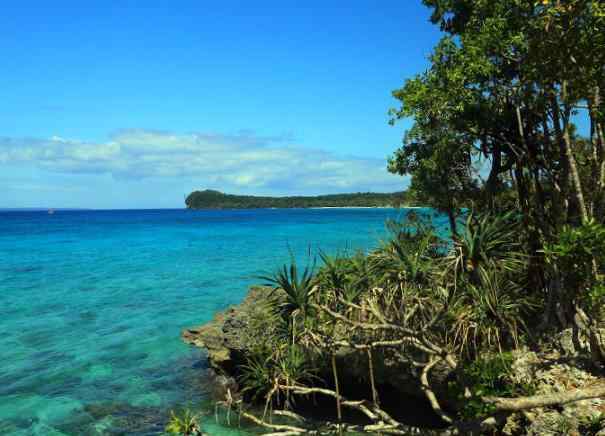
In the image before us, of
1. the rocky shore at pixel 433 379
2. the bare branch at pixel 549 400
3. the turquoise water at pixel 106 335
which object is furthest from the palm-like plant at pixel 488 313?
the turquoise water at pixel 106 335

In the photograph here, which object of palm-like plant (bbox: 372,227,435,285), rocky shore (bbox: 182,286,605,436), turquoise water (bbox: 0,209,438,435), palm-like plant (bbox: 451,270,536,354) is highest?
palm-like plant (bbox: 372,227,435,285)

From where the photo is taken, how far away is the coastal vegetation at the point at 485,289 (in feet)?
27.7

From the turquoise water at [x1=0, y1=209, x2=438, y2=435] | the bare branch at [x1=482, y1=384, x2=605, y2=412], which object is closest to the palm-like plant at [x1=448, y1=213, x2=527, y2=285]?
the turquoise water at [x1=0, y1=209, x2=438, y2=435]

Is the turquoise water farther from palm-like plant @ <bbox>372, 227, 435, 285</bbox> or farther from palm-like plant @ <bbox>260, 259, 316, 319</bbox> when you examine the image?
palm-like plant @ <bbox>372, 227, 435, 285</bbox>

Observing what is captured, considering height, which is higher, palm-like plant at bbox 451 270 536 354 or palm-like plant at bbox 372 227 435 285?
palm-like plant at bbox 372 227 435 285

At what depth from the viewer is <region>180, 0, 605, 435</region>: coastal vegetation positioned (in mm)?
8438

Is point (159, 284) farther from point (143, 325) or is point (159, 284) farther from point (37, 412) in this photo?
point (37, 412)

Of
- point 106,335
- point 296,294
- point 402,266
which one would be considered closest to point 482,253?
point 402,266

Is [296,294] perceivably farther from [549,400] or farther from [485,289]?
[549,400]

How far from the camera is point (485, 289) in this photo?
Result: 32.6 feet

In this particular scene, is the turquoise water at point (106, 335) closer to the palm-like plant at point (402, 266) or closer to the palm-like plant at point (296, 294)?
the palm-like plant at point (296, 294)

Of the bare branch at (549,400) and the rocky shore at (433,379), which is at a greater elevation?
the bare branch at (549,400)

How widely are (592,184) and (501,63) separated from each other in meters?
3.52

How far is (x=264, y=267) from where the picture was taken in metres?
36.7
